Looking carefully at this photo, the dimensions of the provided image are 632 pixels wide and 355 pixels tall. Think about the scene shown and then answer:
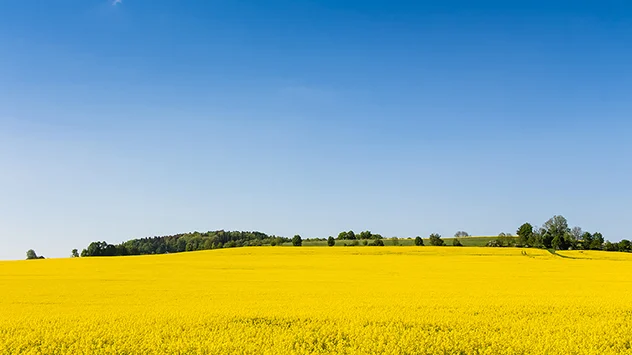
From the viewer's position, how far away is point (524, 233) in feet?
362

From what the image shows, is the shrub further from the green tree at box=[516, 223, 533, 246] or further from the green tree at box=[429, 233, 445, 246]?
the green tree at box=[516, 223, 533, 246]

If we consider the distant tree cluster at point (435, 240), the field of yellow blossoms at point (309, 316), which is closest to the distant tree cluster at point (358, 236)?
the distant tree cluster at point (435, 240)

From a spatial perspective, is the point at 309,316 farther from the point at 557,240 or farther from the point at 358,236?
the point at 358,236

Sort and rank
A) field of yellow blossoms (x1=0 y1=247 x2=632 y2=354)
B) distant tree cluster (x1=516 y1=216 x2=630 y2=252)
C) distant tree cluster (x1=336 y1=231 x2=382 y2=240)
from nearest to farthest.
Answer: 1. field of yellow blossoms (x1=0 y1=247 x2=632 y2=354)
2. distant tree cluster (x1=516 y1=216 x2=630 y2=252)
3. distant tree cluster (x1=336 y1=231 x2=382 y2=240)

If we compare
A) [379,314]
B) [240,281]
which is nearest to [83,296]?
[240,281]

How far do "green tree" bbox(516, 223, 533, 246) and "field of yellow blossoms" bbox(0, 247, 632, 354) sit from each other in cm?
7105

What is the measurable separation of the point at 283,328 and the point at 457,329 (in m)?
6.12

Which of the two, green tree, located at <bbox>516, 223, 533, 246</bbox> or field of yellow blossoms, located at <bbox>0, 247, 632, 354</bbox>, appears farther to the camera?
green tree, located at <bbox>516, 223, 533, 246</bbox>

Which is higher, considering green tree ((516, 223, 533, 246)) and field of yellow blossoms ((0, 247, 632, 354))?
green tree ((516, 223, 533, 246))

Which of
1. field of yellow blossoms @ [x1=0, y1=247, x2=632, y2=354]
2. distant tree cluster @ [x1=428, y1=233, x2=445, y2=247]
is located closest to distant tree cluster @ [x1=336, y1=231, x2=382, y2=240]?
distant tree cluster @ [x1=428, y1=233, x2=445, y2=247]

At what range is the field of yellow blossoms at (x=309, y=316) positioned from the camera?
14.6 m

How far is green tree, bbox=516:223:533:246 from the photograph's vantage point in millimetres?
105625

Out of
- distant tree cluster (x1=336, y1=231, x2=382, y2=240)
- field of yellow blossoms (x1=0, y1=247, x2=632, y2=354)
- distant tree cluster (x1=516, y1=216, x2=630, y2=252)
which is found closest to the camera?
field of yellow blossoms (x1=0, y1=247, x2=632, y2=354)

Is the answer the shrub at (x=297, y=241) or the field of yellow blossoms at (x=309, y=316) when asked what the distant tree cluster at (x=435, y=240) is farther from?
the field of yellow blossoms at (x=309, y=316)
